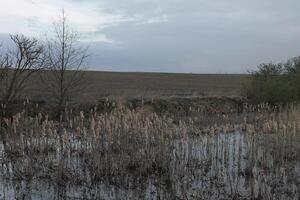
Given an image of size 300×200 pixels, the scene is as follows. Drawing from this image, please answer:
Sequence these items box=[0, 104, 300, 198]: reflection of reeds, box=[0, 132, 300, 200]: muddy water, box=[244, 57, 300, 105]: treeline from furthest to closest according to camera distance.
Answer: box=[244, 57, 300, 105]: treeline < box=[0, 104, 300, 198]: reflection of reeds < box=[0, 132, 300, 200]: muddy water

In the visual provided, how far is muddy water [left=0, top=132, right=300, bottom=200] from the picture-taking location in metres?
12.0

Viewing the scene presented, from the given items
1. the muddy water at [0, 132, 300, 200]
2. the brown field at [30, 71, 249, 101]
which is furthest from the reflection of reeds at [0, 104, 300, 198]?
the brown field at [30, 71, 249, 101]

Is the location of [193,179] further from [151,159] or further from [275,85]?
[275,85]

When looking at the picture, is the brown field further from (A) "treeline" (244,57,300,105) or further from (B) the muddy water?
(B) the muddy water

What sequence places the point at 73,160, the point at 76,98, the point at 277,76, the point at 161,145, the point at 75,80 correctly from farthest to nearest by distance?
the point at 277,76
the point at 76,98
the point at 75,80
the point at 73,160
the point at 161,145

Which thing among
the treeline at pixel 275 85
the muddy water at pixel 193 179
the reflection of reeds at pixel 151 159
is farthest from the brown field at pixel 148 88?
the muddy water at pixel 193 179

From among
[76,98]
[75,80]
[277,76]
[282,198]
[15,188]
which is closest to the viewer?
[282,198]

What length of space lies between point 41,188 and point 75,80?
18177mm

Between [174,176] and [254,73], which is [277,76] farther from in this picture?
[174,176]

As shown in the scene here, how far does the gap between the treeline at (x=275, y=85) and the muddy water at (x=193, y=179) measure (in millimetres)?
18544

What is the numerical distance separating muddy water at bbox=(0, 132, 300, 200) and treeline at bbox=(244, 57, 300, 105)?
18.5 m

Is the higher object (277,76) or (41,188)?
(277,76)

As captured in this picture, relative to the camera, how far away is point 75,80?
30656 mm

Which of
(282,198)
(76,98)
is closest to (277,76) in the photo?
(76,98)
